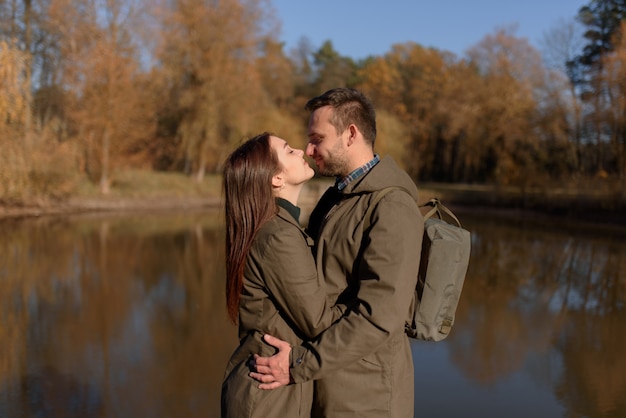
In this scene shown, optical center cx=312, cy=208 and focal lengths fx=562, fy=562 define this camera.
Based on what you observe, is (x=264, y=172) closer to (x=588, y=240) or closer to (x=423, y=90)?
(x=588, y=240)

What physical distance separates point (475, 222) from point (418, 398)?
18.6 metres

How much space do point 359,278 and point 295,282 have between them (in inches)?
10.1

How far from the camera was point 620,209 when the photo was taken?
74.0 feet

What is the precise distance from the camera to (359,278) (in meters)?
2.13

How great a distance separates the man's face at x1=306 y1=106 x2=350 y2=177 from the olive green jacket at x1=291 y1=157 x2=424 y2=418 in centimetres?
16

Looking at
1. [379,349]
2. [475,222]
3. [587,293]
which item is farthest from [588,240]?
[379,349]

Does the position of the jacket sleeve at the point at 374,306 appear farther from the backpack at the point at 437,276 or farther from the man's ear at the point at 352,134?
the man's ear at the point at 352,134

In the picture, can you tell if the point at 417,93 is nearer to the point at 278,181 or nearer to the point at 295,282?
the point at 278,181

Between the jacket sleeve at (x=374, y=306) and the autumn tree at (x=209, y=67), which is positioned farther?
the autumn tree at (x=209, y=67)

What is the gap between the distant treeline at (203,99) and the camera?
21.6 m

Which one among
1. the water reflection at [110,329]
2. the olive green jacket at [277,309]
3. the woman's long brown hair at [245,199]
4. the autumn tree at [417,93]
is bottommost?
the water reflection at [110,329]

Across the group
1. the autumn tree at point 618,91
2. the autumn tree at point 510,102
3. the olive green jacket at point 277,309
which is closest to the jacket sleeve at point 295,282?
the olive green jacket at point 277,309

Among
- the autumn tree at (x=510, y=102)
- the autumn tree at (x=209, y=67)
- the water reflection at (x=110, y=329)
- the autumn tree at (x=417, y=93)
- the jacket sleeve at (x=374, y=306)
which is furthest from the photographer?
the autumn tree at (x=417, y=93)

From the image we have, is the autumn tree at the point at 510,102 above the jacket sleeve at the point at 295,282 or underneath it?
above
